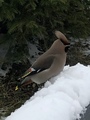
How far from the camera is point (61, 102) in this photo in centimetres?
256

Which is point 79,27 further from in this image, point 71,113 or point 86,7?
point 71,113

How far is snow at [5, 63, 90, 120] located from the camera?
7.93 ft

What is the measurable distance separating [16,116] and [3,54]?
13.0 feet

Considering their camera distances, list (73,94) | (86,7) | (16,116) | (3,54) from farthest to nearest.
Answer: (86,7) → (3,54) → (73,94) → (16,116)

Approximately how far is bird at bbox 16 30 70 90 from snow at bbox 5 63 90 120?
1.35 m

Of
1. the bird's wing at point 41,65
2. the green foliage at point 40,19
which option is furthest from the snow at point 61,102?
the green foliage at point 40,19

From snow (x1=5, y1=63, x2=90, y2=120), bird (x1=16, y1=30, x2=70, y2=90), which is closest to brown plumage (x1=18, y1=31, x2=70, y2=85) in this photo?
bird (x1=16, y1=30, x2=70, y2=90)

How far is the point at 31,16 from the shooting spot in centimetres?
597

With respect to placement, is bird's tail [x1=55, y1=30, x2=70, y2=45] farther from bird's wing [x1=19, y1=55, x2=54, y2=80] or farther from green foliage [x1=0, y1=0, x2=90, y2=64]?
green foliage [x1=0, y1=0, x2=90, y2=64]

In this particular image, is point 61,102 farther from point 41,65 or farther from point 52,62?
point 41,65

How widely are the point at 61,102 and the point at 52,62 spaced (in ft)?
7.09

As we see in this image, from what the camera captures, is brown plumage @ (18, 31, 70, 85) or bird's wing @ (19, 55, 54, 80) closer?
brown plumage @ (18, 31, 70, 85)

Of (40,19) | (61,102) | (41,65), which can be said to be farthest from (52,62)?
(61,102)

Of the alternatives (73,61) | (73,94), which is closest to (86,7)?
(73,61)
